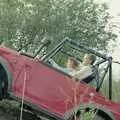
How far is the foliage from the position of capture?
17.8 m

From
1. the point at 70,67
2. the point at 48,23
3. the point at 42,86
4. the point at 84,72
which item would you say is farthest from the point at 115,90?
the point at 48,23

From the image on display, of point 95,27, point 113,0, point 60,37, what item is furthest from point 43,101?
point 113,0

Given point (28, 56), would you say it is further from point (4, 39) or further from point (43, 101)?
point (4, 39)

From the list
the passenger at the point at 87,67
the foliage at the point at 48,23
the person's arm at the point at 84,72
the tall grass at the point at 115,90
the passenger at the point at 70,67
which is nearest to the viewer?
the person's arm at the point at 84,72

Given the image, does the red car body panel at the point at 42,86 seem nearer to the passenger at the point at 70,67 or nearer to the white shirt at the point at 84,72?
the passenger at the point at 70,67

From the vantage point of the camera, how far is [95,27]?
18797 mm

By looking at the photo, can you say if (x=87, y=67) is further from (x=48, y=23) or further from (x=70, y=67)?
(x=48, y=23)

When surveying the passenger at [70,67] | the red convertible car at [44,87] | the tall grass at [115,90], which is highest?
the passenger at [70,67]

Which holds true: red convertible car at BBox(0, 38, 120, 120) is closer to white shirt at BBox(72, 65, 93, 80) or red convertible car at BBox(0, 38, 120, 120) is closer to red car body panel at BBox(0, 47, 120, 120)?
red car body panel at BBox(0, 47, 120, 120)

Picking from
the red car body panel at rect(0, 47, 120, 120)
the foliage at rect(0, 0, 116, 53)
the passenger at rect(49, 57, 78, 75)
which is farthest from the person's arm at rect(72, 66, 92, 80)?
the foliage at rect(0, 0, 116, 53)

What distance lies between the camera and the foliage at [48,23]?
17.8m

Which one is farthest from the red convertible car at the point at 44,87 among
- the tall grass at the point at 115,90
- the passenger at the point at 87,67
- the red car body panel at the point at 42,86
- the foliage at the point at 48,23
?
the foliage at the point at 48,23

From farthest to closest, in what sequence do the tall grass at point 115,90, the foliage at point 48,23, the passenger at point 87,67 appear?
the foliage at point 48,23 → the tall grass at point 115,90 → the passenger at point 87,67

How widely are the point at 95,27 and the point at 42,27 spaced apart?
1.68 metres
